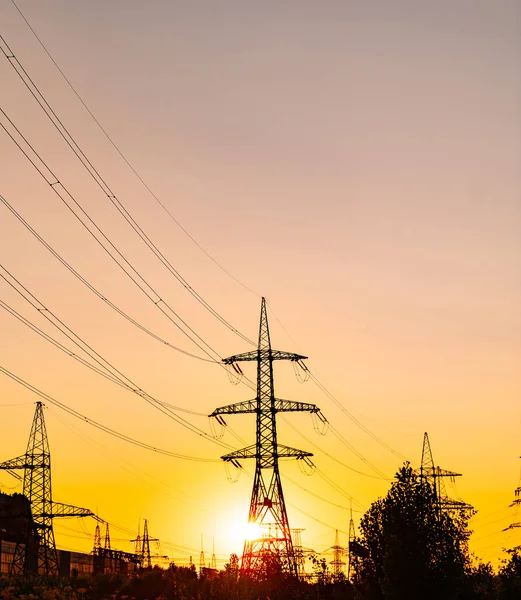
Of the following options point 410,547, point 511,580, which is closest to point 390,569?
point 410,547

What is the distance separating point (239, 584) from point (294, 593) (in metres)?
15.6

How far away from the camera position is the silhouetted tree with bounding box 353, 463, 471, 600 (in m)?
57.9

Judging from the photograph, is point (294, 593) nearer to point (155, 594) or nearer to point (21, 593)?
point (155, 594)

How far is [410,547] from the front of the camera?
194ft

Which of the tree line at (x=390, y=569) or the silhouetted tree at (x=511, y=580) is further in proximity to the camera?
the silhouetted tree at (x=511, y=580)

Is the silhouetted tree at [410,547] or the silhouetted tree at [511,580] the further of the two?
the silhouetted tree at [511,580]

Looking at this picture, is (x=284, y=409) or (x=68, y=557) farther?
(x=68, y=557)

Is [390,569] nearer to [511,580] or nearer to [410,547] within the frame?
[410,547]

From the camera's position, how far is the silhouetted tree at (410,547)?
190ft

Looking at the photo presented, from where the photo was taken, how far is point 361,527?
68125 millimetres

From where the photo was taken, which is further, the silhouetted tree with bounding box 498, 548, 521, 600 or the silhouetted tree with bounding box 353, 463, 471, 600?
the silhouetted tree with bounding box 498, 548, 521, 600

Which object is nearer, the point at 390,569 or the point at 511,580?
the point at 390,569

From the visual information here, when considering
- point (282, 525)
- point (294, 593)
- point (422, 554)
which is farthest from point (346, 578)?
point (422, 554)

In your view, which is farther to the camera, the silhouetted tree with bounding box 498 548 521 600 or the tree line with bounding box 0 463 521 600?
the silhouetted tree with bounding box 498 548 521 600
